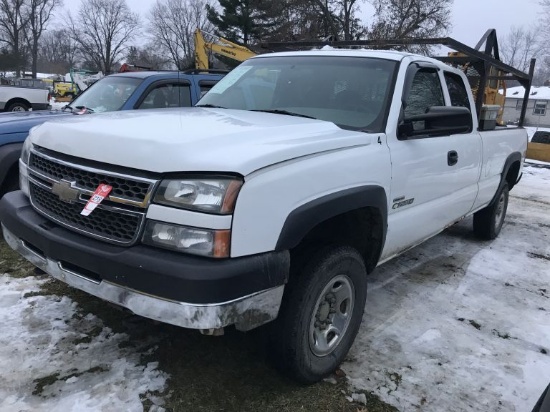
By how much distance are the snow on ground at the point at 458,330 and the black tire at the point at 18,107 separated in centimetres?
1525

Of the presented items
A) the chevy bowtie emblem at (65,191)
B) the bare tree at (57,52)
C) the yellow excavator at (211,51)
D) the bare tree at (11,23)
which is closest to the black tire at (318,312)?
the chevy bowtie emblem at (65,191)

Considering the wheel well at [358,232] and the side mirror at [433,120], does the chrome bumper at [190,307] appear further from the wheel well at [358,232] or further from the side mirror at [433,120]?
the side mirror at [433,120]

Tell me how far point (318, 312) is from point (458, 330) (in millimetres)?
1450

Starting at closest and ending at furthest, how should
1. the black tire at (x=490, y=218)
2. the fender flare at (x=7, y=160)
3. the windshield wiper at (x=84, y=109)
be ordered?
the fender flare at (x=7, y=160) → the black tire at (x=490, y=218) → the windshield wiper at (x=84, y=109)

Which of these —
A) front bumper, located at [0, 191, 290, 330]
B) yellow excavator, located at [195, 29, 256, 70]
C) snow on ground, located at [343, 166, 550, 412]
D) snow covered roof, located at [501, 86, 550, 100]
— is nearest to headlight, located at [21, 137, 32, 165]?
front bumper, located at [0, 191, 290, 330]

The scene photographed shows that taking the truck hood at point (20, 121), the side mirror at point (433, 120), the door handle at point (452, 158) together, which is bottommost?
the door handle at point (452, 158)

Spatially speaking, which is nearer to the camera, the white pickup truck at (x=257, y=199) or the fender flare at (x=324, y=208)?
the white pickup truck at (x=257, y=199)

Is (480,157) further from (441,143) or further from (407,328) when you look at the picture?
(407,328)

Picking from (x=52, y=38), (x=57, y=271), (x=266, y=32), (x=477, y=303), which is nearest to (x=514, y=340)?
(x=477, y=303)

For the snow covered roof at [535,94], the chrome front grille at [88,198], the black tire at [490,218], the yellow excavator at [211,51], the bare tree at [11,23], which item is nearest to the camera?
the chrome front grille at [88,198]

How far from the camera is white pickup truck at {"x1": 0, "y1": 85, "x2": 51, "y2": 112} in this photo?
15672mm

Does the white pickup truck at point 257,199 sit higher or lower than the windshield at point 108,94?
lower

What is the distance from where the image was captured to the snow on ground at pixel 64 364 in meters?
2.52

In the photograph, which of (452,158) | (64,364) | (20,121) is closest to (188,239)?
(64,364)
